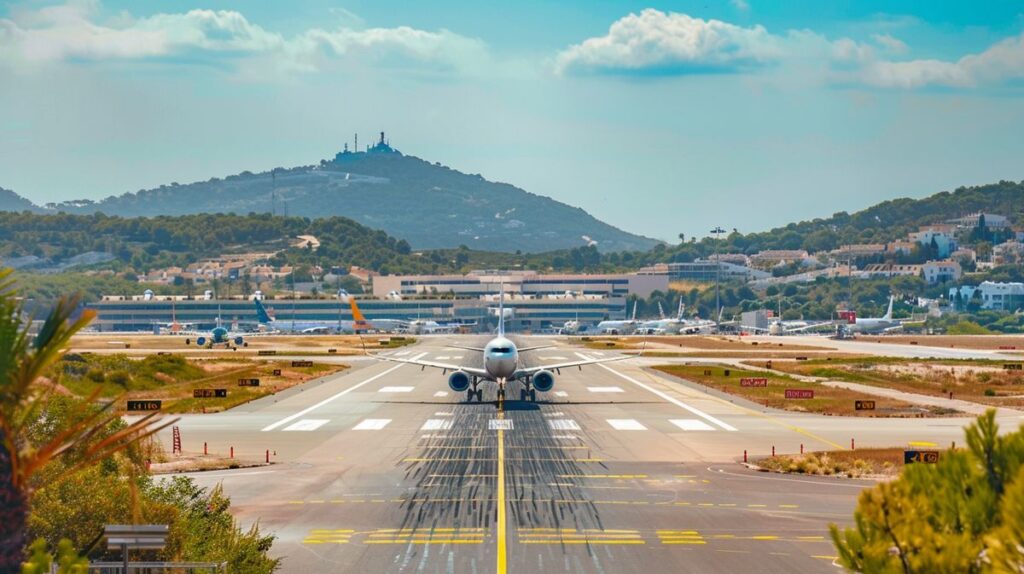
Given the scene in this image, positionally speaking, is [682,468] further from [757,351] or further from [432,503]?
[757,351]

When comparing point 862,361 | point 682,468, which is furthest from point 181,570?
point 862,361

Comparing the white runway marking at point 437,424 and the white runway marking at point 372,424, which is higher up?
the white runway marking at point 437,424

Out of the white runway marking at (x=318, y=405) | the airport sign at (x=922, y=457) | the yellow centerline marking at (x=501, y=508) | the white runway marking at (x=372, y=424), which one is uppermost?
the airport sign at (x=922, y=457)

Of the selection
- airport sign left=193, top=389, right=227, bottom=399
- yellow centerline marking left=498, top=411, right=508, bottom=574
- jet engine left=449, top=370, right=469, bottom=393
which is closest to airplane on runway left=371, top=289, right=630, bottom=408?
jet engine left=449, top=370, right=469, bottom=393

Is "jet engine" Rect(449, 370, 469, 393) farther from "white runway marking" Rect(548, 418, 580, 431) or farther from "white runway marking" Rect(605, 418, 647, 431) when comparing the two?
"white runway marking" Rect(605, 418, 647, 431)

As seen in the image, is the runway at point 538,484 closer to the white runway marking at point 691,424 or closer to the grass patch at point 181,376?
the white runway marking at point 691,424

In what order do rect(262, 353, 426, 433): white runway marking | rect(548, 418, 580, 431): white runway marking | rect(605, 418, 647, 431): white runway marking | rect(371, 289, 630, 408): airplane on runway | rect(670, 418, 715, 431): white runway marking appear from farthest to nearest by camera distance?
rect(371, 289, 630, 408): airplane on runway → rect(262, 353, 426, 433): white runway marking → rect(670, 418, 715, 431): white runway marking → rect(605, 418, 647, 431): white runway marking → rect(548, 418, 580, 431): white runway marking

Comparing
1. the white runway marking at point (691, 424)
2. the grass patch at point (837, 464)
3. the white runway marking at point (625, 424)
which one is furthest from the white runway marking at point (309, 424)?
the grass patch at point (837, 464)

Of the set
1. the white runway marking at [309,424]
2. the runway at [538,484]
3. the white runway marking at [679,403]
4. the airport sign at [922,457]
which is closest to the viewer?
the runway at [538,484]
